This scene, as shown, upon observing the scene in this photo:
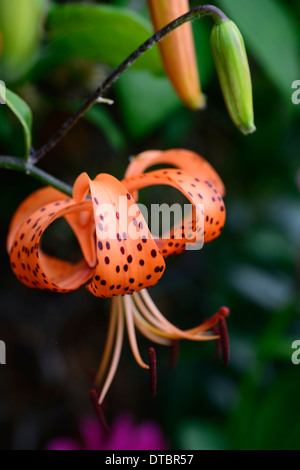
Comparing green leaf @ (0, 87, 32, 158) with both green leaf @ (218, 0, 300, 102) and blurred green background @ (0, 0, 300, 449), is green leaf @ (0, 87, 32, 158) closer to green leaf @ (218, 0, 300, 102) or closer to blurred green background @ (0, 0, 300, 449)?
blurred green background @ (0, 0, 300, 449)

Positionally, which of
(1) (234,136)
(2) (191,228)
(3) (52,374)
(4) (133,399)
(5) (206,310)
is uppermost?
(1) (234,136)

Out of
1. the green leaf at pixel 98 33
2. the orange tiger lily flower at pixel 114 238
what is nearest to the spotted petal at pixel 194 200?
the orange tiger lily flower at pixel 114 238

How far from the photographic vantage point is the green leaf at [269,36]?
2.86ft

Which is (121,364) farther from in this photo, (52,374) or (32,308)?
(32,308)

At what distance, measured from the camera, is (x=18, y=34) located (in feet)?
2.29

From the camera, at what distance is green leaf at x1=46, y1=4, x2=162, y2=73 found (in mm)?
723

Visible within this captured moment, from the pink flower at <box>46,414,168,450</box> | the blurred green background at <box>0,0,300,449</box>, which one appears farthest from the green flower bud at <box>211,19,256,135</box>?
the pink flower at <box>46,414,168,450</box>

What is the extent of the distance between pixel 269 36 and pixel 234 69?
0.37 m

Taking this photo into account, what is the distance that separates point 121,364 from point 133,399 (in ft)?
0.32

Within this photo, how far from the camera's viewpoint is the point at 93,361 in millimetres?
1455

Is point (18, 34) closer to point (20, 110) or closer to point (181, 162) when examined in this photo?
point (20, 110)
